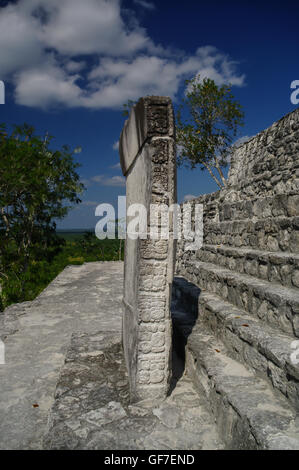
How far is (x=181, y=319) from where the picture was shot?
147 inches

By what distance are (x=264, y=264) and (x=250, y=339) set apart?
1.06 m

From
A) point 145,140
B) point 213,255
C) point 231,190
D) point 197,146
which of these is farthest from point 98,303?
point 197,146

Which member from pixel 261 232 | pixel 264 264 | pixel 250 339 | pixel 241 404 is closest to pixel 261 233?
pixel 261 232

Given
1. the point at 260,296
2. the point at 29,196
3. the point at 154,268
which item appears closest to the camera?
the point at 154,268

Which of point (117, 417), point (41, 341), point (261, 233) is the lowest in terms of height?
point (41, 341)

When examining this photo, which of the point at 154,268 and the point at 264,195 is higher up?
the point at 264,195

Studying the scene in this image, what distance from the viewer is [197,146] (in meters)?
15.2

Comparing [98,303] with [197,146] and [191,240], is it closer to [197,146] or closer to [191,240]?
[191,240]

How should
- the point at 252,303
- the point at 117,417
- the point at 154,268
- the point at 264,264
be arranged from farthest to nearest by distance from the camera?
the point at 264,264 → the point at 252,303 → the point at 154,268 → the point at 117,417

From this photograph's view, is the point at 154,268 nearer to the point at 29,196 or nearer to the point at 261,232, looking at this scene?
the point at 261,232

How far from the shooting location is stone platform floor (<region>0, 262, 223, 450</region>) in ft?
6.58

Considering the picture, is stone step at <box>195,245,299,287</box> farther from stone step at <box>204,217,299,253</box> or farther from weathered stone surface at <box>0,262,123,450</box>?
weathered stone surface at <box>0,262,123,450</box>

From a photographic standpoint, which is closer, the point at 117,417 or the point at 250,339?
the point at 117,417

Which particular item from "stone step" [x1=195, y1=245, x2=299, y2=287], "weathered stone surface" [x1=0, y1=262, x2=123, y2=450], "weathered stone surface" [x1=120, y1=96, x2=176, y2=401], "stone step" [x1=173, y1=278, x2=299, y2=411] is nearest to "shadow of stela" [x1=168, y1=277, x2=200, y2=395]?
"stone step" [x1=173, y1=278, x2=299, y2=411]
